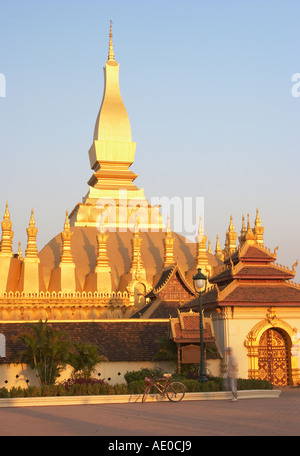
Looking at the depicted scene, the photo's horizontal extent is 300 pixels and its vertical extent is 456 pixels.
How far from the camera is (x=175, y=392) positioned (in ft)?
71.4

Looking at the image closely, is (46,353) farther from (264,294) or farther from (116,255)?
(116,255)

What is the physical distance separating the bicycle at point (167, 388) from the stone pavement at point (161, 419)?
0.52 m

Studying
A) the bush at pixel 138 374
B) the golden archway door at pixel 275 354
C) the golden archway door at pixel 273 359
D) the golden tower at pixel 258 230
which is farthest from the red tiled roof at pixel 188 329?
the golden tower at pixel 258 230

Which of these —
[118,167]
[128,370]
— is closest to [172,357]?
[128,370]

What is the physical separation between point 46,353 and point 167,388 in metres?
5.57

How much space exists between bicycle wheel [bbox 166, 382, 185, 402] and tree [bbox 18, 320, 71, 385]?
4636 millimetres

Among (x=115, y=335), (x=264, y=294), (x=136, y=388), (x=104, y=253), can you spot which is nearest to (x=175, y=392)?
(x=136, y=388)

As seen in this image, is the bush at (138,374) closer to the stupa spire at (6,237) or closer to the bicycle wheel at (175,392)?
the bicycle wheel at (175,392)

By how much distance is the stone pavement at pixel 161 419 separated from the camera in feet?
47.6

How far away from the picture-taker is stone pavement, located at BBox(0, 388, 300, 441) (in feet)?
47.6

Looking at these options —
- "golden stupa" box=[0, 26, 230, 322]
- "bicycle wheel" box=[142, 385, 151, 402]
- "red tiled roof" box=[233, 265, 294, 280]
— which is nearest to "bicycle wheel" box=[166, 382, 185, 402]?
"bicycle wheel" box=[142, 385, 151, 402]

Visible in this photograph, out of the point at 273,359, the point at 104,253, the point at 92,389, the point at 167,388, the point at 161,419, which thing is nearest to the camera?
the point at 161,419
